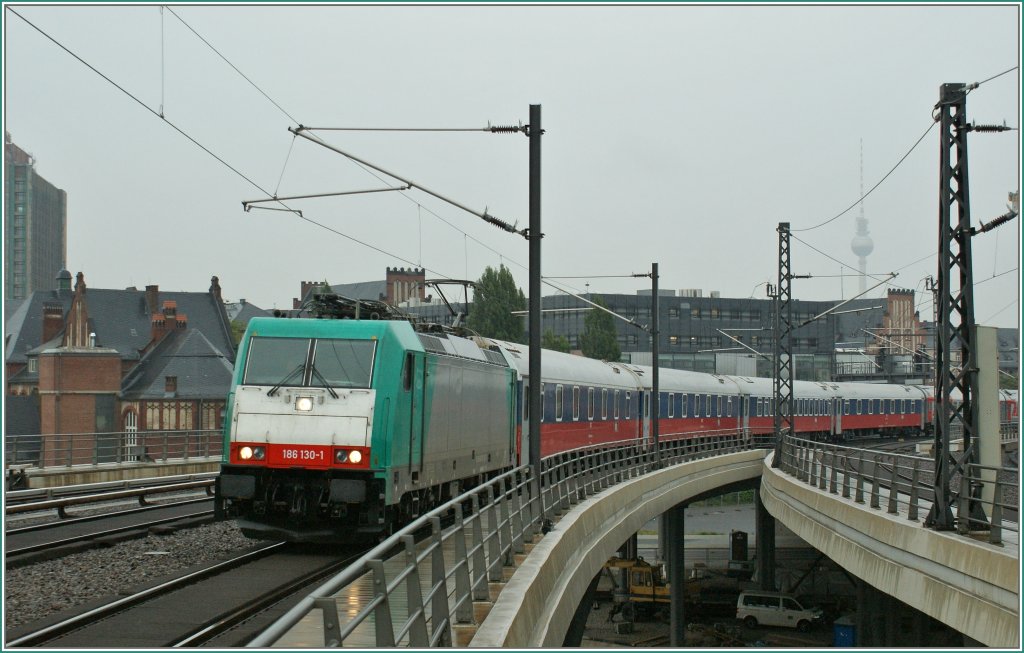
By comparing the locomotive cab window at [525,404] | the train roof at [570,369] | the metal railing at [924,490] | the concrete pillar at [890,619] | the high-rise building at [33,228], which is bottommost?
the concrete pillar at [890,619]

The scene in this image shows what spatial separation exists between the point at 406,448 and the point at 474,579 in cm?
620

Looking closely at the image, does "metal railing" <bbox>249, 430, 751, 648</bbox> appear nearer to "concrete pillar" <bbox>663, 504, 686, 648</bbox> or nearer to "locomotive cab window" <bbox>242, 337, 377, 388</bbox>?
"locomotive cab window" <bbox>242, 337, 377, 388</bbox>

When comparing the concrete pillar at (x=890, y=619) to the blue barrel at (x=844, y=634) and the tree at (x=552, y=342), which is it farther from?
the tree at (x=552, y=342)

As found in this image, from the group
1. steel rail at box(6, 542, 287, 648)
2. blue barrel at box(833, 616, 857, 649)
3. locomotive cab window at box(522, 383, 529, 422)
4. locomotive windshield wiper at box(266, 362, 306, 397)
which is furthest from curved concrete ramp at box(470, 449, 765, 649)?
blue barrel at box(833, 616, 857, 649)

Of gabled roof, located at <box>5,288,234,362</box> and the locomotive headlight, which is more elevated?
gabled roof, located at <box>5,288,234,362</box>

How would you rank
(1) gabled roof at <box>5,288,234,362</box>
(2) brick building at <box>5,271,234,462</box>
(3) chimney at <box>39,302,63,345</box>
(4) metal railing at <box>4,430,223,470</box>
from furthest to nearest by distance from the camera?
(1) gabled roof at <box>5,288,234,362</box>, (3) chimney at <box>39,302,63,345</box>, (2) brick building at <box>5,271,234,462</box>, (4) metal railing at <box>4,430,223,470</box>

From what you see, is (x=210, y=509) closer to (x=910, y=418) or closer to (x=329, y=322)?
(x=329, y=322)

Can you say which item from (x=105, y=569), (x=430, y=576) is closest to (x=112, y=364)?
(x=105, y=569)

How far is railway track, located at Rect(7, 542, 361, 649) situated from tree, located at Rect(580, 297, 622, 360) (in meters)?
81.3

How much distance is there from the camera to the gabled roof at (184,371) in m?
86.9

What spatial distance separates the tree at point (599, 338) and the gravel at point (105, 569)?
77451 millimetres

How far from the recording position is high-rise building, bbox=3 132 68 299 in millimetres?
150000

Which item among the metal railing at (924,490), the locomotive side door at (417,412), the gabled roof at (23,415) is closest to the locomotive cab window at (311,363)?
the locomotive side door at (417,412)

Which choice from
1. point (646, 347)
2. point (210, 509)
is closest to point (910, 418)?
point (646, 347)
